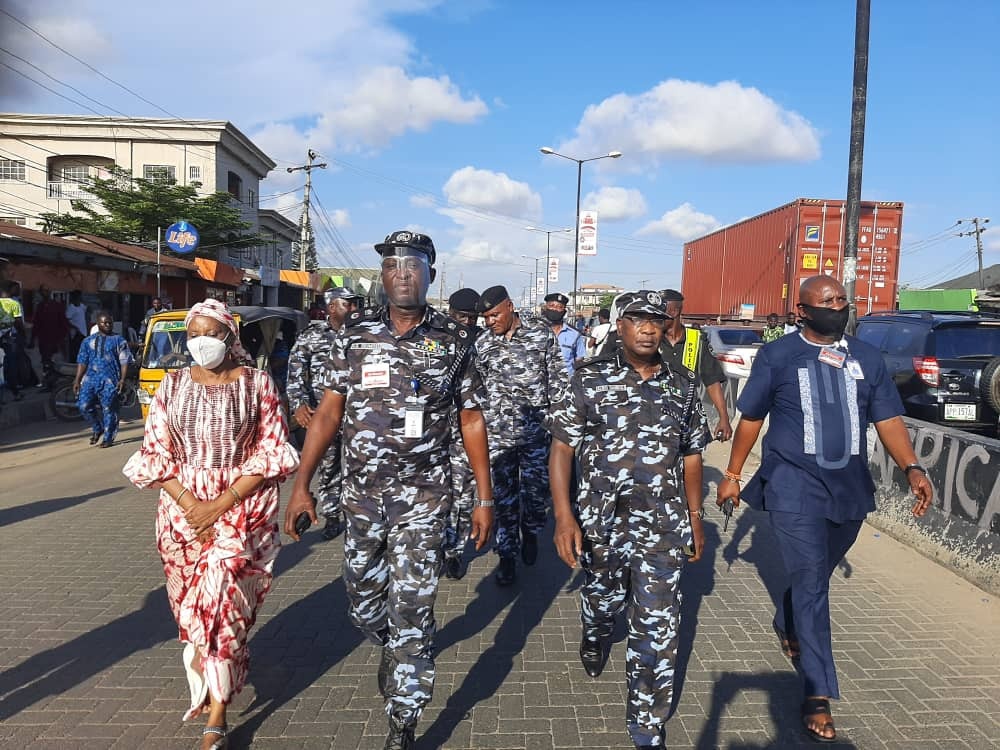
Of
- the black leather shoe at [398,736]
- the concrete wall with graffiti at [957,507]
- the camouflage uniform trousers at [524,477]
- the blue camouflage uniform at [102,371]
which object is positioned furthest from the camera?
the blue camouflage uniform at [102,371]

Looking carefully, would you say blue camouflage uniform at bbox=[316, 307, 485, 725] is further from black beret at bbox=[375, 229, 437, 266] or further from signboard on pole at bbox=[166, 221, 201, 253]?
signboard on pole at bbox=[166, 221, 201, 253]

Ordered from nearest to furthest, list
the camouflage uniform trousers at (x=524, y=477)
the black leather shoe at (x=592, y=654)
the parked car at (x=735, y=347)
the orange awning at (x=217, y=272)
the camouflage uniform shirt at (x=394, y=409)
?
the camouflage uniform shirt at (x=394, y=409)
the black leather shoe at (x=592, y=654)
the camouflage uniform trousers at (x=524, y=477)
the parked car at (x=735, y=347)
the orange awning at (x=217, y=272)

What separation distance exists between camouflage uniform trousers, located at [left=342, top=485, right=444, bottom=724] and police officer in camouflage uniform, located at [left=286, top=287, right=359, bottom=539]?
10.4 feet

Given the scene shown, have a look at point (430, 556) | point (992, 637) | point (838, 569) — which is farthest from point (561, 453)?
point (838, 569)

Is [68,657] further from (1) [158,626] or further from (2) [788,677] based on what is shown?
(2) [788,677]

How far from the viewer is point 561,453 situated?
3.32 meters

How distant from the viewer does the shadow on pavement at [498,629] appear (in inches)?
135

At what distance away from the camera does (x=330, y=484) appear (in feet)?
20.9

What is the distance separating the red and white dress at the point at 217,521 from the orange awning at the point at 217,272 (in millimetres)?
22802

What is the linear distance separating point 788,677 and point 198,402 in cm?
318

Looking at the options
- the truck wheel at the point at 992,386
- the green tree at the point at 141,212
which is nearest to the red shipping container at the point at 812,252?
the truck wheel at the point at 992,386

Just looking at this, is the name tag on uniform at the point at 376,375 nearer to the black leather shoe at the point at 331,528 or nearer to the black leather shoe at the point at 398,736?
the black leather shoe at the point at 398,736

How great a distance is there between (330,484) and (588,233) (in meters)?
27.1

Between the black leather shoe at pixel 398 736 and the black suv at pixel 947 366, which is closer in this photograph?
the black leather shoe at pixel 398 736
